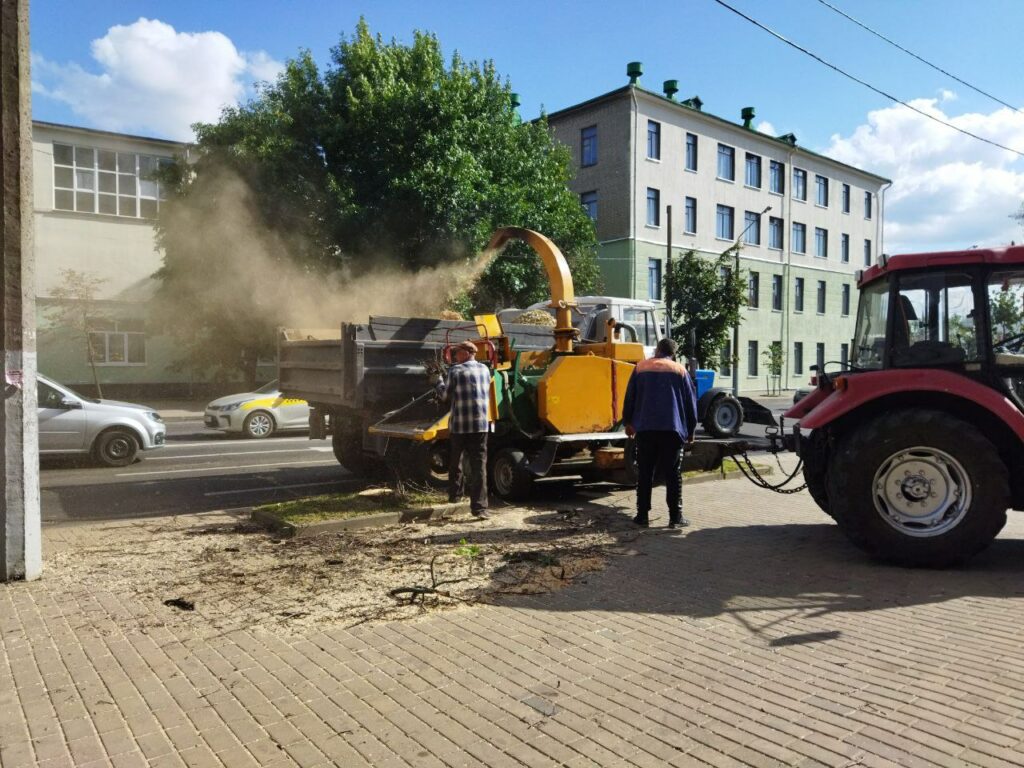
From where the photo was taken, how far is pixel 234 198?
21.7m

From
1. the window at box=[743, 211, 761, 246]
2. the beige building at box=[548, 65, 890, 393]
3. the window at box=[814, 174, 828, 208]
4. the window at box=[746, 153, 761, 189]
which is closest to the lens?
the beige building at box=[548, 65, 890, 393]

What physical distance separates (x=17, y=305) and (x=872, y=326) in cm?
678

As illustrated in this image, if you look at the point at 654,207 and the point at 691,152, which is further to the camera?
the point at 691,152

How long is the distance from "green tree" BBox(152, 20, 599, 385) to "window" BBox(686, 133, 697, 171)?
16040 mm

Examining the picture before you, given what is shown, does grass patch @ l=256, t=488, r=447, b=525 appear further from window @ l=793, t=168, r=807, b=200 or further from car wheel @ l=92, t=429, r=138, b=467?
window @ l=793, t=168, r=807, b=200

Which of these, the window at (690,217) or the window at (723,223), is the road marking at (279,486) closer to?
the window at (690,217)

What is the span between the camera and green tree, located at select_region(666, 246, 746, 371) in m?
26.8

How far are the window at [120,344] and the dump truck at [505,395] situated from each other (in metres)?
25.1

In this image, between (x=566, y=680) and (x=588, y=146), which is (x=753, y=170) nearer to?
(x=588, y=146)

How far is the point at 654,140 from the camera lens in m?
36.8

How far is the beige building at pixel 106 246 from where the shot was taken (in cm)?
3031

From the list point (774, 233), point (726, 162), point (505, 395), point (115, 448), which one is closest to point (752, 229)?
point (774, 233)

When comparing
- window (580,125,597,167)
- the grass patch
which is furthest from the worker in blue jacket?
window (580,125,597,167)

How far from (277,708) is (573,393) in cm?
604
